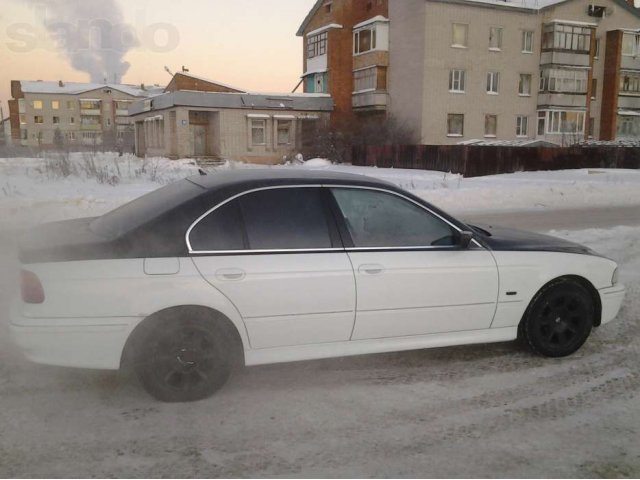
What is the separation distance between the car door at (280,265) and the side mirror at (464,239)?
89cm

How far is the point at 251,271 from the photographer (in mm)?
3865

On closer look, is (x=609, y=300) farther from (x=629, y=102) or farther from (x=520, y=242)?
(x=629, y=102)

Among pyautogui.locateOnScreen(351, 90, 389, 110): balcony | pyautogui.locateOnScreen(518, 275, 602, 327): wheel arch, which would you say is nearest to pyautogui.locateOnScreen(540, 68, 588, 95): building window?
pyautogui.locateOnScreen(351, 90, 389, 110): balcony

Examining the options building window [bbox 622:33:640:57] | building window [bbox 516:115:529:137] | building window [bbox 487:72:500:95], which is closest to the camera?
building window [bbox 487:72:500:95]

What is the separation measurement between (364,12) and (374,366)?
42.0 metres

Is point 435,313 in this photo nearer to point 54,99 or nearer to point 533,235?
point 533,235

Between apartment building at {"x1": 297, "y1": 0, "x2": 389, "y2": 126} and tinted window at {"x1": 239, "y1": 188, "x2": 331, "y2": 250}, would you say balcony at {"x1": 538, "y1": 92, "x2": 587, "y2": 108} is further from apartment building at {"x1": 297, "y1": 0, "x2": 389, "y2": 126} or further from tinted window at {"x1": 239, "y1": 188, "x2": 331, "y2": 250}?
tinted window at {"x1": 239, "y1": 188, "x2": 331, "y2": 250}

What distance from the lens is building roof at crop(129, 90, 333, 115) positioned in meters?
37.1

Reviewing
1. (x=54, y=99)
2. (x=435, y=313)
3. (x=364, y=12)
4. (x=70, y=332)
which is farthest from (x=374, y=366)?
(x=54, y=99)

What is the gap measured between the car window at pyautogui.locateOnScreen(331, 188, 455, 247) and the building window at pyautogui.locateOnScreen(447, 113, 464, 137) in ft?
115

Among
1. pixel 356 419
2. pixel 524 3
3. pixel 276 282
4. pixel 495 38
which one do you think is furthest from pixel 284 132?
pixel 356 419

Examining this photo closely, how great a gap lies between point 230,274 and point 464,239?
1.71m

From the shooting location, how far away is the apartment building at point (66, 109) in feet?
299

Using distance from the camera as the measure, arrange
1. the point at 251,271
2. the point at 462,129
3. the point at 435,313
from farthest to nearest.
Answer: the point at 462,129 → the point at 435,313 → the point at 251,271
